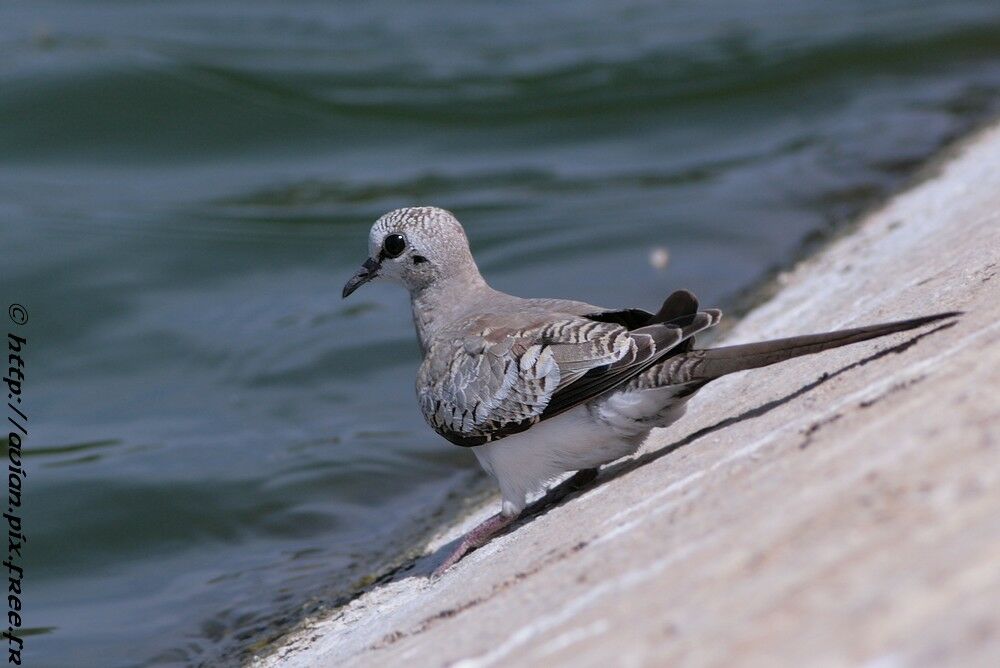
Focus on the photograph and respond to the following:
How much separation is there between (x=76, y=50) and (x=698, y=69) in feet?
22.8

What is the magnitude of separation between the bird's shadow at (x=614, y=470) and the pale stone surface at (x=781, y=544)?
0.08 ft

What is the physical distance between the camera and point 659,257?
11039 millimetres

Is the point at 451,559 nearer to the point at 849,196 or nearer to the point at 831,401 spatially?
the point at 831,401

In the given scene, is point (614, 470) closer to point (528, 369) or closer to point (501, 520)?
point (501, 520)

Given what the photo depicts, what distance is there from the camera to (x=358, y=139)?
1382 centimetres

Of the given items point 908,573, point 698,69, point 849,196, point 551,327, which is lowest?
point 908,573

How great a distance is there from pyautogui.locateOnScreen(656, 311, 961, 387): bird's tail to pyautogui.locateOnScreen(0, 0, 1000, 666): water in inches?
86.9

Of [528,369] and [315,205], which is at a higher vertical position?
[315,205]

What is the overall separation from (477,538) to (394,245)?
165 cm

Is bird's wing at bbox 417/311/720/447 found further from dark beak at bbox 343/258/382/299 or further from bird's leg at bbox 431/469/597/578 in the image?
dark beak at bbox 343/258/382/299

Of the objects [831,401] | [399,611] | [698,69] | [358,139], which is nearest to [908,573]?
[831,401]

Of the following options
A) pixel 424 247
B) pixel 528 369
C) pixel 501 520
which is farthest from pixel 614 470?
pixel 424 247

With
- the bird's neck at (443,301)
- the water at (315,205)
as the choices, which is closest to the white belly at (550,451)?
the bird's neck at (443,301)

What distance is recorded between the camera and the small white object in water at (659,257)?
10883 mm
